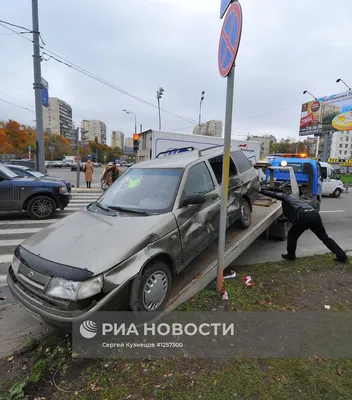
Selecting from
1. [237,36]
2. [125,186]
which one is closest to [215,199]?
[125,186]

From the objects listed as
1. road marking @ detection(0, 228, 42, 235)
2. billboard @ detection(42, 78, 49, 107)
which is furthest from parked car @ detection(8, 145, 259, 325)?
billboard @ detection(42, 78, 49, 107)

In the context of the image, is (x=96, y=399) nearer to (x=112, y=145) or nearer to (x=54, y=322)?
(x=54, y=322)

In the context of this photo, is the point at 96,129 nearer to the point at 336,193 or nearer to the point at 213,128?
the point at 213,128

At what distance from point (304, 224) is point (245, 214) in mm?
1047

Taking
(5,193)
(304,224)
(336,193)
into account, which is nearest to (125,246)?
(304,224)

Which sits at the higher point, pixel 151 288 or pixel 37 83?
pixel 37 83

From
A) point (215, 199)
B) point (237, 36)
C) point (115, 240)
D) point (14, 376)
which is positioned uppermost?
point (237, 36)

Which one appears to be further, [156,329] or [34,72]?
[34,72]

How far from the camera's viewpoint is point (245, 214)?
4.91 m

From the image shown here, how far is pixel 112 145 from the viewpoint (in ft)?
438

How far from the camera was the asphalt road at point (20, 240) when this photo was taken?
295cm

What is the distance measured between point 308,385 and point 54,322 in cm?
223

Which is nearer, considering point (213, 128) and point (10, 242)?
point (10, 242)

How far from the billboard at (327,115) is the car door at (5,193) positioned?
1146 inches
